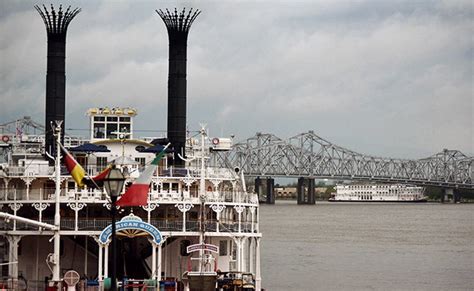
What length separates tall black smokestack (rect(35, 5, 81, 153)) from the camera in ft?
129

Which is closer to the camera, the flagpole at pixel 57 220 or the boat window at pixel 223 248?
the flagpole at pixel 57 220

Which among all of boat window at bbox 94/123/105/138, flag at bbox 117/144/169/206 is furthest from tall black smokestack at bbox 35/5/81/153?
flag at bbox 117/144/169/206

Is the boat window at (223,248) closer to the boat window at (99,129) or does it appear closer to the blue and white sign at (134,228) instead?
the blue and white sign at (134,228)

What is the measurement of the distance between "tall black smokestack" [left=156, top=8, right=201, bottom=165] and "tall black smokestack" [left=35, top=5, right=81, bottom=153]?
11.5 ft

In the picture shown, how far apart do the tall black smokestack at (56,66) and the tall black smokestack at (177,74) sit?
350cm

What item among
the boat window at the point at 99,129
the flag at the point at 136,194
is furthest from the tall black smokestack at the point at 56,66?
the flag at the point at 136,194

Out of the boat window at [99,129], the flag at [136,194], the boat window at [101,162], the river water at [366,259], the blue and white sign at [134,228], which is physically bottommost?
the river water at [366,259]

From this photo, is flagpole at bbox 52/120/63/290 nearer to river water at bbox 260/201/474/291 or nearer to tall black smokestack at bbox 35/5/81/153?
tall black smokestack at bbox 35/5/81/153

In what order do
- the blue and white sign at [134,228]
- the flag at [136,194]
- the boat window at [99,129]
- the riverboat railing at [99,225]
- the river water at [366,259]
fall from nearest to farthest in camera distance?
the flag at [136,194]
the blue and white sign at [134,228]
the riverboat railing at [99,225]
the boat window at [99,129]
the river water at [366,259]

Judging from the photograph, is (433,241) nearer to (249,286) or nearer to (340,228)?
(340,228)

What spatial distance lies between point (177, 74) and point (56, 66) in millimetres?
4267

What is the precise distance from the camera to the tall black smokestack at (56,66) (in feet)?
129

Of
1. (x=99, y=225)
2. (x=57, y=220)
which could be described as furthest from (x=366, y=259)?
(x=57, y=220)

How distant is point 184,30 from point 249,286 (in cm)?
1190
